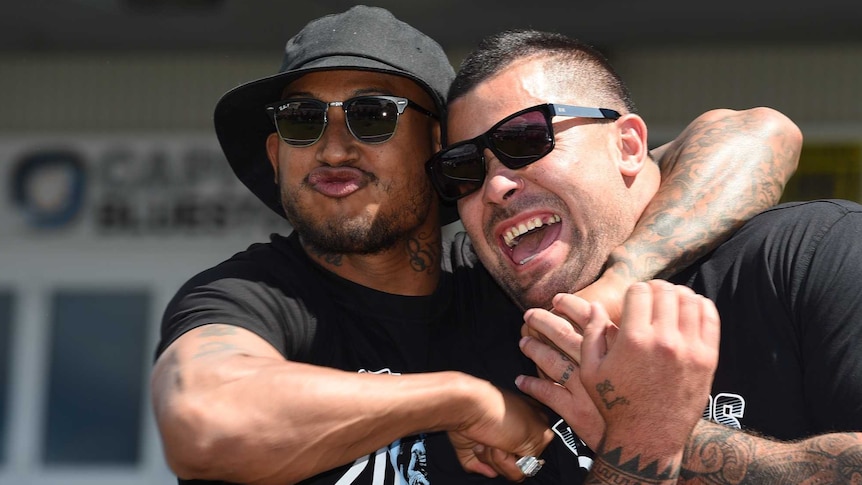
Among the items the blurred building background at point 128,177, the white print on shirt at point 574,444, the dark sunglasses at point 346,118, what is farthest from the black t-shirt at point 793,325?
the blurred building background at point 128,177

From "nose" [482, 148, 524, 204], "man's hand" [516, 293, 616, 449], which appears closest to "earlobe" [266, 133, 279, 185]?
"nose" [482, 148, 524, 204]

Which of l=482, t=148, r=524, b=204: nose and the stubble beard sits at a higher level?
l=482, t=148, r=524, b=204: nose

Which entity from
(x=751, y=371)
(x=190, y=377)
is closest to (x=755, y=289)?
(x=751, y=371)

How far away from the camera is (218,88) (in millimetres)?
9039

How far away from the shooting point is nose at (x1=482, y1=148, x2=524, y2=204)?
10.0 feet

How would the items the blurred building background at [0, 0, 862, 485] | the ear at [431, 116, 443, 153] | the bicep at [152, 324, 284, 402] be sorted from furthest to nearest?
the blurred building background at [0, 0, 862, 485] < the ear at [431, 116, 443, 153] < the bicep at [152, 324, 284, 402]

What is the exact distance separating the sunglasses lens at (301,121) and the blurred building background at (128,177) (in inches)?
201

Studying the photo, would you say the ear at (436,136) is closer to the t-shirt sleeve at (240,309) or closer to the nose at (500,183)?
the nose at (500,183)

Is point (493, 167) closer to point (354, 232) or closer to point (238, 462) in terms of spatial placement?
point (354, 232)

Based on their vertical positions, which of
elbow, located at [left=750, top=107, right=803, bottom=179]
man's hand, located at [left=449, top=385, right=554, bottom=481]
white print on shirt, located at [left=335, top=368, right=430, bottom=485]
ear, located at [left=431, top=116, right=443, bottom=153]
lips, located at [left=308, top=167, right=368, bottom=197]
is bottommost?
white print on shirt, located at [left=335, top=368, right=430, bottom=485]

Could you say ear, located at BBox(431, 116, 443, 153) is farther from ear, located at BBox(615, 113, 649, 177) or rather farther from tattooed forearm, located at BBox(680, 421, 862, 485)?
tattooed forearm, located at BBox(680, 421, 862, 485)

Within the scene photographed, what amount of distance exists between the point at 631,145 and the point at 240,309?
1.32 meters

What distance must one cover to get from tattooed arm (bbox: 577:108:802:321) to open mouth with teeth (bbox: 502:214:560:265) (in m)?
0.23

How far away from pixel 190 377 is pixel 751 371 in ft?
4.54
